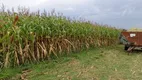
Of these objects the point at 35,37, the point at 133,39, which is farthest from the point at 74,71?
the point at 133,39

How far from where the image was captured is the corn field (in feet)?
22.2

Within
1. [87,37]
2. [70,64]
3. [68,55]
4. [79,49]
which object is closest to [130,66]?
[70,64]

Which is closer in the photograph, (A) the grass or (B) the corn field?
(A) the grass

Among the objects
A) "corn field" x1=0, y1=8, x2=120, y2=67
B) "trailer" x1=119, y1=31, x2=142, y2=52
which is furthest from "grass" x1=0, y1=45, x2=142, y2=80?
"trailer" x1=119, y1=31, x2=142, y2=52

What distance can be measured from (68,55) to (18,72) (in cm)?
283

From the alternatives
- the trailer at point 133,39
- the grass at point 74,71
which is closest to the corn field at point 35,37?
the grass at point 74,71

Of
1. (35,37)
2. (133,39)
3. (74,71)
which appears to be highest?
(35,37)

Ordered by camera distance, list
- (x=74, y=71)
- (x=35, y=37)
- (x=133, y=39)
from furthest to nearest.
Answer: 1. (x=133, y=39)
2. (x=35, y=37)
3. (x=74, y=71)

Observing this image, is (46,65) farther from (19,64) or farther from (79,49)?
(79,49)

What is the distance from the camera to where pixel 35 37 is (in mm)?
7789

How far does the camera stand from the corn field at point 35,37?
22.2ft

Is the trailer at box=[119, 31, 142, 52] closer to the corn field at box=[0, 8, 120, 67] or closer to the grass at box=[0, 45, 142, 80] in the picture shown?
the corn field at box=[0, 8, 120, 67]

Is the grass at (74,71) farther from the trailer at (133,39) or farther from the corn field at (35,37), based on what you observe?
the trailer at (133,39)

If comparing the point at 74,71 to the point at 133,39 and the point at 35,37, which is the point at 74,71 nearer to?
the point at 35,37
